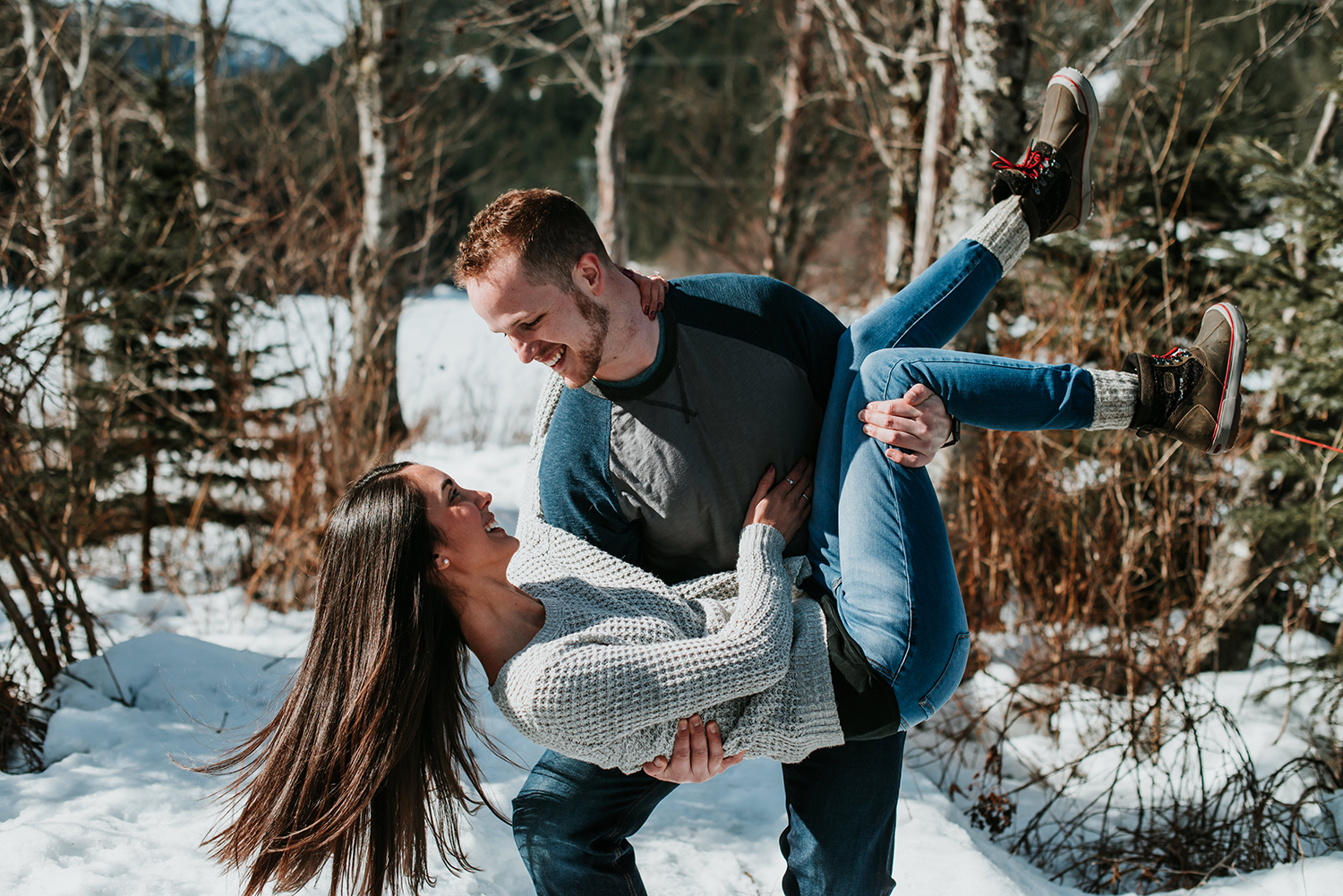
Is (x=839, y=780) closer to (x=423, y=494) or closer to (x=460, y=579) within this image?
(x=460, y=579)

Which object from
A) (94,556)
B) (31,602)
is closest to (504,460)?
(94,556)

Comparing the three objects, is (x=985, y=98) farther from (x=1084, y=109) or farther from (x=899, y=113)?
(x=899, y=113)

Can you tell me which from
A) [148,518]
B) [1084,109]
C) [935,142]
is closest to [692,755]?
[1084,109]

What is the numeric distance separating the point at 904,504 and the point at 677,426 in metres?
0.52

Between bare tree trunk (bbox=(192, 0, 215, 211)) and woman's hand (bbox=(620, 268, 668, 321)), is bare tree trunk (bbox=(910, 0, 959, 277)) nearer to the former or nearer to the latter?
woman's hand (bbox=(620, 268, 668, 321))

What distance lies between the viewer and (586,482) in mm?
2092

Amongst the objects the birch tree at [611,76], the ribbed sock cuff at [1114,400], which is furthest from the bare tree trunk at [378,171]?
the ribbed sock cuff at [1114,400]

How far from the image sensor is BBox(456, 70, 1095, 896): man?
1912 mm

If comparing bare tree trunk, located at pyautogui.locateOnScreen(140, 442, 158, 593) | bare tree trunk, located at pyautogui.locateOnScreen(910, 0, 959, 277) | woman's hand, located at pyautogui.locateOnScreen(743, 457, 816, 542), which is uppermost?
bare tree trunk, located at pyautogui.locateOnScreen(910, 0, 959, 277)

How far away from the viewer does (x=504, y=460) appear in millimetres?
8031

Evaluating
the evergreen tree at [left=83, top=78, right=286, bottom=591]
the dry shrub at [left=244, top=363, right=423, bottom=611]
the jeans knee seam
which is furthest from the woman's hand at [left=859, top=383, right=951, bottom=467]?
the evergreen tree at [left=83, top=78, right=286, bottom=591]

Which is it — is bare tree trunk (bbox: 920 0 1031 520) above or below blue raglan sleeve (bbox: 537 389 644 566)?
above

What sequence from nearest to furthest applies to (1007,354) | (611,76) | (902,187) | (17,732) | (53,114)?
1. (17,732)
2. (1007,354)
3. (902,187)
4. (611,76)
5. (53,114)

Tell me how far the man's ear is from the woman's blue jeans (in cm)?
58
